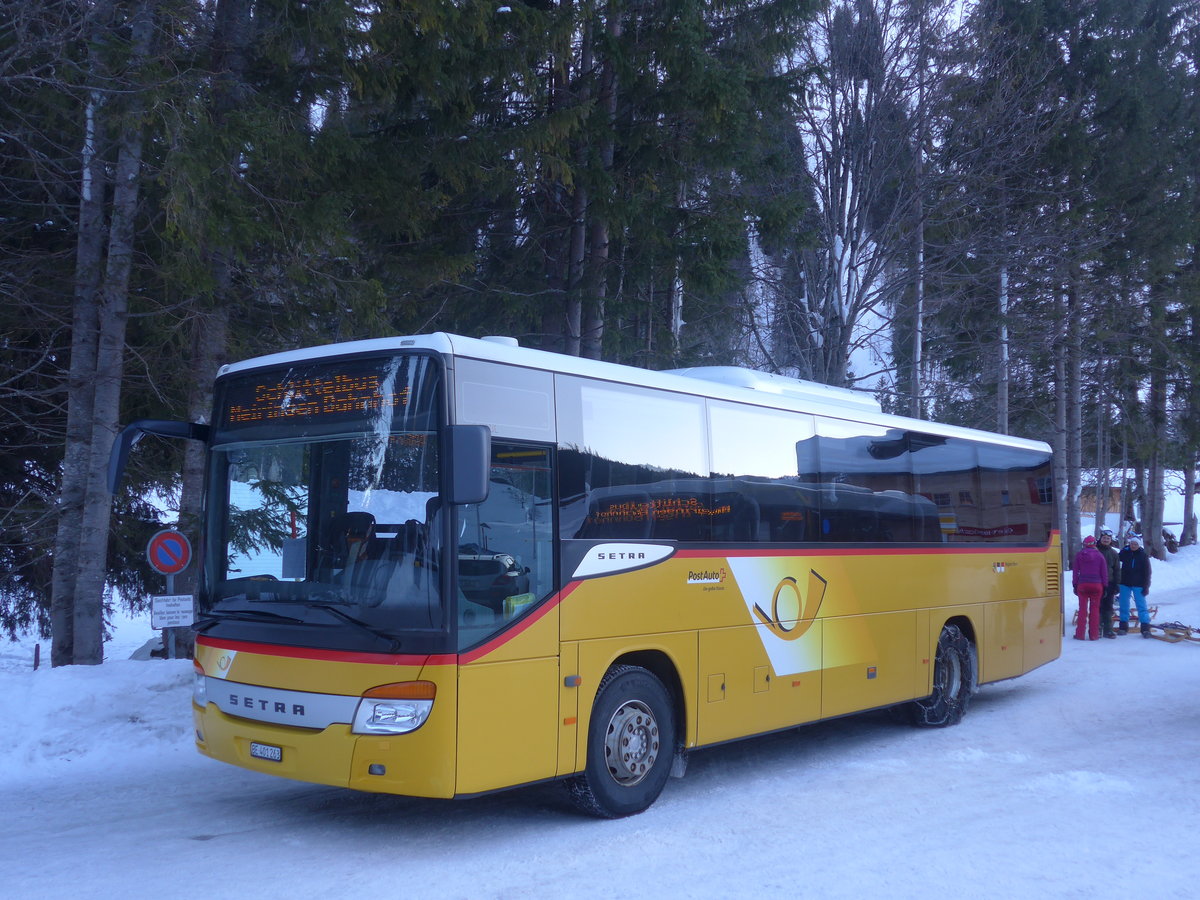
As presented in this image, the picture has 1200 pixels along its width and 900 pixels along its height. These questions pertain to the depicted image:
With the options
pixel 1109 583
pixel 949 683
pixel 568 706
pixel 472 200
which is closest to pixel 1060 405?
pixel 1109 583

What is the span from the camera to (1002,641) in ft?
43.4

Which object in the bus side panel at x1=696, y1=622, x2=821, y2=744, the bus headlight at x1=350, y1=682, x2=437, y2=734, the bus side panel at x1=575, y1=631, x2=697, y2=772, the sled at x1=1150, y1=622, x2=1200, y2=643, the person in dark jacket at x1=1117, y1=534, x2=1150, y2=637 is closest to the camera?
the bus headlight at x1=350, y1=682, x2=437, y2=734

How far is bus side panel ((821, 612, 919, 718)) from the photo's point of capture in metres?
10.1

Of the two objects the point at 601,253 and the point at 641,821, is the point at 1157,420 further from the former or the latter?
the point at 641,821

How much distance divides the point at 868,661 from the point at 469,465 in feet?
19.2

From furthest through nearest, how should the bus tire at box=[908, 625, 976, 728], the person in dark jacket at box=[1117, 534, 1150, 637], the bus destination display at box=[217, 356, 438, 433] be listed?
1. the person in dark jacket at box=[1117, 534, 1150, 637]
2. the bus tire at box=[908, 625, 976, 728]
3. the bus destination display at box=[217, 356, 438, 433]

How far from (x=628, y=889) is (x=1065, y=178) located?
24.3m

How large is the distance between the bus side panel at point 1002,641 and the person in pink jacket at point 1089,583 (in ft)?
21.3

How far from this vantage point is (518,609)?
7027 mm

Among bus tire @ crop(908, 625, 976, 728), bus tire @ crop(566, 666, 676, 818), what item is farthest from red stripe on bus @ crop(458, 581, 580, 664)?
bus tire @ crop(908, 625, 976, 728)

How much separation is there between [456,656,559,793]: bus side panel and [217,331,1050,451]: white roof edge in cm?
203

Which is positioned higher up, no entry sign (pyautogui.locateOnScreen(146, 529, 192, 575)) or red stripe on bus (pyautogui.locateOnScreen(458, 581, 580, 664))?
no entry sign (pyautogui.locateOnScreen(146, 529, 192, 575))

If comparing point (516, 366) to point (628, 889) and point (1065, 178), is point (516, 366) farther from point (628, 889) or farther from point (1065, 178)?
point (1065, 178)

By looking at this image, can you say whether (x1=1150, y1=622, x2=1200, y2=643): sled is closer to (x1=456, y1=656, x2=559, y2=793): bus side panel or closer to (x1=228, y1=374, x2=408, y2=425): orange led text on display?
(x1=456, y1=656, x2=559, y2=793): bus side panel
